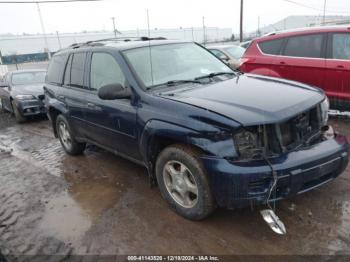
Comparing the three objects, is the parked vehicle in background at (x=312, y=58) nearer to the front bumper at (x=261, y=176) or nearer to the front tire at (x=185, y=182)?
the front bumper at (x=261, y=176)

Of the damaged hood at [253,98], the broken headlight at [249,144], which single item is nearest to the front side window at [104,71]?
the damaged hood at [253,98]

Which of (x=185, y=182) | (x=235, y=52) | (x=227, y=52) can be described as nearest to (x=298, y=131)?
(x=185, y=182)

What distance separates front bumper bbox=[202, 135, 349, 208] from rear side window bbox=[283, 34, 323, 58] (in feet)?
12.1

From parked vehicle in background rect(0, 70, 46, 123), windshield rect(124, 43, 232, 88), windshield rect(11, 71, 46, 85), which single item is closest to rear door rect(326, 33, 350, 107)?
windshield rect(124, 43, 232, 88)

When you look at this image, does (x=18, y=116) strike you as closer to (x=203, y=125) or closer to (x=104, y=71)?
(x=104, y=71)

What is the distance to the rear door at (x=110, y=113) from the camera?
12.5 feet

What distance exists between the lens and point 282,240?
296cm

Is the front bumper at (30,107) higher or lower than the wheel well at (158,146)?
lower

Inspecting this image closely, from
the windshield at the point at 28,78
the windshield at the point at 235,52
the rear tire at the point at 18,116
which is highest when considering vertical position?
the windshield at the point at 235,52

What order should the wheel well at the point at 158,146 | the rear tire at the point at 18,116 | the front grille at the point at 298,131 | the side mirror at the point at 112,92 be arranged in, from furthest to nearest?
the rear tire at the point at 18,116, the side mirror at the point at 112,92, the wheel well at the point at 158,146, the front grille at the point at 298,131

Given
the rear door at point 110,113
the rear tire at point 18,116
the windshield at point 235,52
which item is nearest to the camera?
the rear door at point 110,113

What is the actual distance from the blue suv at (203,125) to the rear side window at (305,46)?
8.15 ft

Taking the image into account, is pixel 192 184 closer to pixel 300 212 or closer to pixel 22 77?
pixel 300 212

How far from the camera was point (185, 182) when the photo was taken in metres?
3.29
